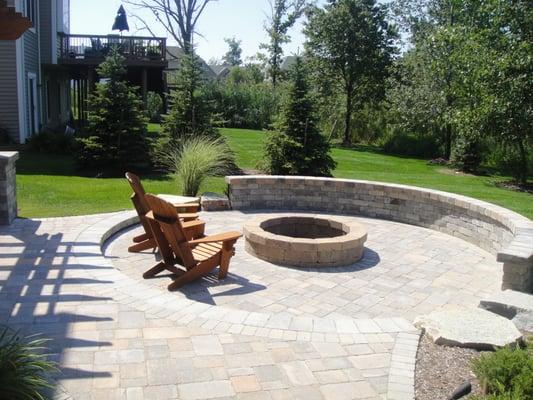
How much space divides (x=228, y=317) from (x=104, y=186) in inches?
293

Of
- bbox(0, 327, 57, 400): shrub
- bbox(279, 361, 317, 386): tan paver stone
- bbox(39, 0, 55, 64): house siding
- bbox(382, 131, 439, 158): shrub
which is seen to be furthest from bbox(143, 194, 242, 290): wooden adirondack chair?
bbox(382, 131, 439, 158): shrub

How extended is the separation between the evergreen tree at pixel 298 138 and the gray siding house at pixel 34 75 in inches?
256

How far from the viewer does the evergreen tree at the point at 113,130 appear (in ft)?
42.5

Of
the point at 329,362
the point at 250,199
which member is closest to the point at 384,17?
the point at 250,199

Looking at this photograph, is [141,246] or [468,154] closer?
[141,246]

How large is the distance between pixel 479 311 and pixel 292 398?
6.85 feet

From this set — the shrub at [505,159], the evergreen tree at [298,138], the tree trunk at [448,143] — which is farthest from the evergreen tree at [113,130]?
→ the tree trunk at [448,143]

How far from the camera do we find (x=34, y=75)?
57.5 ft

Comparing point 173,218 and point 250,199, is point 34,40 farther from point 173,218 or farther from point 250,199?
point 173,218

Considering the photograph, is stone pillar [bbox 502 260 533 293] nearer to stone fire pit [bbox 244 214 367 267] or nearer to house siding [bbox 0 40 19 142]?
stone fire pit [bbox 244 214 367 267]

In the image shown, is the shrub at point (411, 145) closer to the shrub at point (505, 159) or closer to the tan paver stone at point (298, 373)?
the shrub at point (505, 159)

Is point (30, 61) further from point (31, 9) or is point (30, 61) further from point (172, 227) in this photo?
point (172, 227)

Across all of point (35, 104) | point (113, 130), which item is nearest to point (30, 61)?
point (35, 104)

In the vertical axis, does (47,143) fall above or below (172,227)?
above
